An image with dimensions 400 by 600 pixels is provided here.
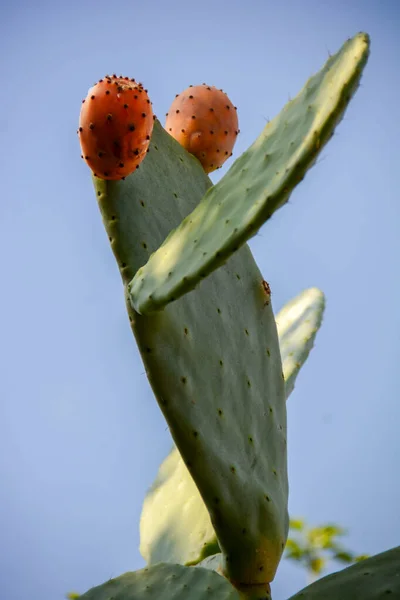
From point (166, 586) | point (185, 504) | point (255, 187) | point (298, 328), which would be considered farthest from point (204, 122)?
point (166, 586)

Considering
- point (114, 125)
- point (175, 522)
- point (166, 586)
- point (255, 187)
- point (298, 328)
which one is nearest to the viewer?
point (255, 187)

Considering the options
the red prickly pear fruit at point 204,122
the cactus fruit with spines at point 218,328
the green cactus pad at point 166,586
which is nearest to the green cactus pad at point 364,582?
the cactus fruit with spines at point 218,328

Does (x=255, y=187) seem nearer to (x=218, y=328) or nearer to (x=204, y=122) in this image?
(x=218, y=328)

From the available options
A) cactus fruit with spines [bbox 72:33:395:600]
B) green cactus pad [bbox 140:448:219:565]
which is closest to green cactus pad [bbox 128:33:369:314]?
cactus fruit with spines [bbox 72:33:395:600]

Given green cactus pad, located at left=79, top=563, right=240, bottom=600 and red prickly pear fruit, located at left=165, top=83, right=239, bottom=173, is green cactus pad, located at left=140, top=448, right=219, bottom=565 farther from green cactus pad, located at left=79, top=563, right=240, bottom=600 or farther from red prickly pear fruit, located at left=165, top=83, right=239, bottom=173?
red prickly pear fruit, located at left=165, top=83, right=239, bottom=173

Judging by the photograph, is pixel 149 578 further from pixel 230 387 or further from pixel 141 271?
pixel 141 271

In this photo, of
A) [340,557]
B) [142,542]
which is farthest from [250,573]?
[340,557]
